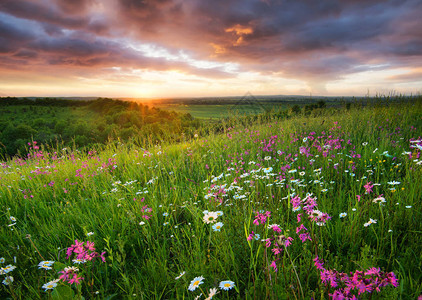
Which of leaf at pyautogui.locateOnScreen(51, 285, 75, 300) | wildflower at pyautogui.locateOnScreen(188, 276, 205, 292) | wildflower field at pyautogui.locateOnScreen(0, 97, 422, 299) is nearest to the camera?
wildflower at pyautogui.locateOnScreen(188, 276, 205, 292)

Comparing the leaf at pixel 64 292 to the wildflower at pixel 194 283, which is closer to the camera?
the wildflower at pixel 194 283

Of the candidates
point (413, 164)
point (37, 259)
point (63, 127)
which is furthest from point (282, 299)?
point (63, 127)

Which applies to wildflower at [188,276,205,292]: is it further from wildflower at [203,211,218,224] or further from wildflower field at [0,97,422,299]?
wildflower at [203,211,218,224]

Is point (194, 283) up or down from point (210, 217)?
down

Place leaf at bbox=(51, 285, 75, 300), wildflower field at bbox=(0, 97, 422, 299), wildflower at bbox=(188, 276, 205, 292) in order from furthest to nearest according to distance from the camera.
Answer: leaf at bbox=(51, 285, 75, 300) < wildflower field at bbox=(0, 97, 422, 299) < wildflower at bbox=(188, 276, 205, 292)

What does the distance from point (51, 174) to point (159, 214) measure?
11.5ft

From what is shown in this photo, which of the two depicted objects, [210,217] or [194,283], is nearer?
[194,283]

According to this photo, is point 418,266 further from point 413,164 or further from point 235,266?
point 413,164

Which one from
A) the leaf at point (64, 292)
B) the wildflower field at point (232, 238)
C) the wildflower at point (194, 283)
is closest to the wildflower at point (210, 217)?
the wildflower field at point (232, 238)

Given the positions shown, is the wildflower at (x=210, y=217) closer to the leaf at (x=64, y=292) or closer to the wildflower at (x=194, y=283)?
the wildflower at (x=194, y=283)

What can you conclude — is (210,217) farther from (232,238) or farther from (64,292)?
(64,292)

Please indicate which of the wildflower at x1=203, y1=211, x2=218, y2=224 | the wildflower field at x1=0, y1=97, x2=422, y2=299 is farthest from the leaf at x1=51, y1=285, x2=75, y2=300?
the wildflower at x1=203, y1=211, x2=218, y2=224

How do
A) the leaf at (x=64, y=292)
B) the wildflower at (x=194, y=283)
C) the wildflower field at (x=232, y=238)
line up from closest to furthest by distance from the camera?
the wildflower at (x=194, y=283)
the wildflower field at (x=232, y=238)
the leaf at (x=64, y=292)

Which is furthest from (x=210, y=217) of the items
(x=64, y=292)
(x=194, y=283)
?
(x=64, y=292)
